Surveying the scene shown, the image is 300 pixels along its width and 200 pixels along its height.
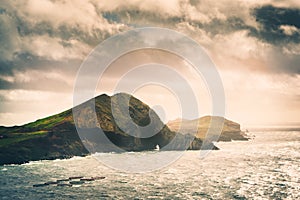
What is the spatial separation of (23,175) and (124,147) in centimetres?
9961

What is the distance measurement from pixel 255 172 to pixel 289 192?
35.1 metres

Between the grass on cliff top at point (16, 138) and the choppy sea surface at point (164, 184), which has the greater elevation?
the grass on cliff top at point (16, 138)

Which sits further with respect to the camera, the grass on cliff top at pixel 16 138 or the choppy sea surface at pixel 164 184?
the grass on cliff top at pixel 16 138

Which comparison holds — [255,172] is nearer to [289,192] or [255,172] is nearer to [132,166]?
[289,192]

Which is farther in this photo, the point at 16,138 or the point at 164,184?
the point at 16,138

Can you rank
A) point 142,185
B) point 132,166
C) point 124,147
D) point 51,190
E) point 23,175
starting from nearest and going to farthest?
point 51,190
point 142,185
point 23,175
point 132,166
point 124,147

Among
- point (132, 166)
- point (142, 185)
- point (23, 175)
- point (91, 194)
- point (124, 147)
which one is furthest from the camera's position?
point (124, 147)

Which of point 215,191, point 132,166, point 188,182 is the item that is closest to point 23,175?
point 132,166

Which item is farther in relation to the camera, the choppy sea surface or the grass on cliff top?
the grass on cliff top

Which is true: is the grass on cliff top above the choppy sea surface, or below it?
above

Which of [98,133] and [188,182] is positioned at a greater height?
[98,133]

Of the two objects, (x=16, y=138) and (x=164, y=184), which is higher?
(x=16, y=138)

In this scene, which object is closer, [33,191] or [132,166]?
[33,191]

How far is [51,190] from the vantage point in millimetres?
78062
